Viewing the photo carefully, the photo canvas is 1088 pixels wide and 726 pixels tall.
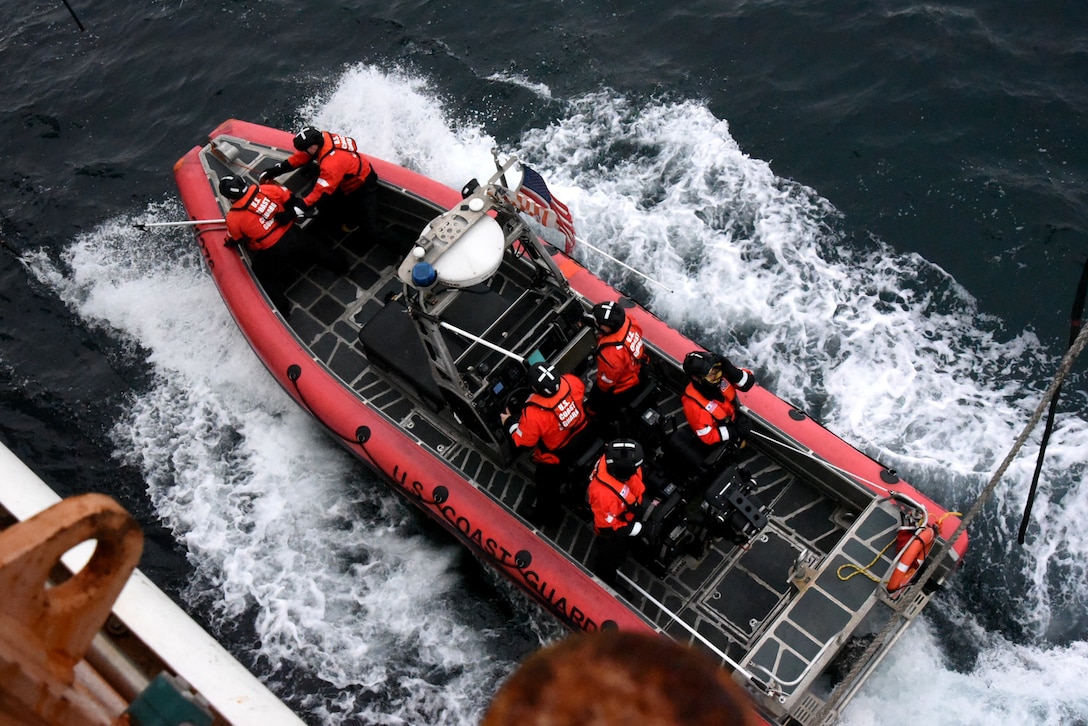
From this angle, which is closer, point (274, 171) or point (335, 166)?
point (335, 166)

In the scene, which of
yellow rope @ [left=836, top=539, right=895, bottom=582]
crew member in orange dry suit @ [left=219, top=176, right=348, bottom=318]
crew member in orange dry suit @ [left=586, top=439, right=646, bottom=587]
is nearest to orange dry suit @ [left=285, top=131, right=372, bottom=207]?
crew member in orange dry suit @ [left=219, top=176, right=348, bottom=318]

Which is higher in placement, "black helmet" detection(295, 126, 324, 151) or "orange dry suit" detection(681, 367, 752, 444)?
"orange dry suit" detection(681, 367, 752, 444)

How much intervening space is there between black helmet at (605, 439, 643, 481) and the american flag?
2.54 meters

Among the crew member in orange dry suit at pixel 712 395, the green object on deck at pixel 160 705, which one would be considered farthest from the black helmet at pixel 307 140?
the green object on deck at pixel 160 705

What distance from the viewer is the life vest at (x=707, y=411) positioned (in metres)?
6.99

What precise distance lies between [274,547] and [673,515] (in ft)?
14.9

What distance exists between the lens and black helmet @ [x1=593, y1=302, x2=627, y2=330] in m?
7.07

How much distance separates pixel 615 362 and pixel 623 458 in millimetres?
1237

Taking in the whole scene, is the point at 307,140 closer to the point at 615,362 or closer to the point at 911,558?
the point at 615,362

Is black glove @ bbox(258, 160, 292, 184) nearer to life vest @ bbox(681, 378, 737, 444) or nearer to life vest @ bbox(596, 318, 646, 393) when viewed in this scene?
life vest @ bbox(596, 318, 646, 393)

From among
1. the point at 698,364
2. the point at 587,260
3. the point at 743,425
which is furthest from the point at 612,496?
the point at 587,260

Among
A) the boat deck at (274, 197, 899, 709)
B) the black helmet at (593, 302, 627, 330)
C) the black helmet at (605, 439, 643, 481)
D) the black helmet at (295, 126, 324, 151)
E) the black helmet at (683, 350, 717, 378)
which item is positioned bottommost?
the boat deck at (274, 197, 899, 709)

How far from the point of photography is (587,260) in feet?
37.1

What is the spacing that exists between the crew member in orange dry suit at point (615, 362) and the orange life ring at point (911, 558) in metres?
2.52
